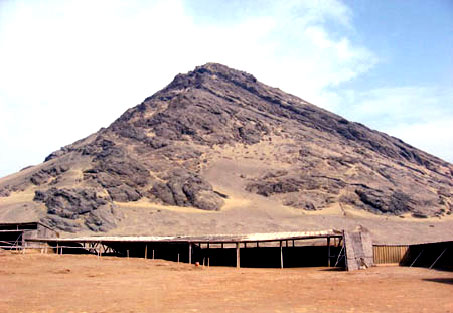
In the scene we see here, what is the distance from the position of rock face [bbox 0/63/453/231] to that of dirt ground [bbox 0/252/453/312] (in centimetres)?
3708

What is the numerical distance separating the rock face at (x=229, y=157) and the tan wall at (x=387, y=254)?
123ft

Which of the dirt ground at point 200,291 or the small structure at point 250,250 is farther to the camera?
the small structure at point 250,250

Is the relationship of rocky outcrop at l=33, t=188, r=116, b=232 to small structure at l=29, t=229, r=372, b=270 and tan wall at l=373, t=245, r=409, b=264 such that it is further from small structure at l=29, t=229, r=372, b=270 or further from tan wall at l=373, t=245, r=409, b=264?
tan wall at l=373, t=245, r=409, b=264

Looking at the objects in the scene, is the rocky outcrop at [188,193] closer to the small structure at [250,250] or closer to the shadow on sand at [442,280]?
the small structure at [250,250]

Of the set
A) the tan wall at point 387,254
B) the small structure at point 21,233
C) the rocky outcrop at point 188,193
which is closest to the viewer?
the tan wall at point 387,254

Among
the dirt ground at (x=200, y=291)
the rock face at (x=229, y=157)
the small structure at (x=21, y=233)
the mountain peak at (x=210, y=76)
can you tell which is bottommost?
the dirt ground at (x=200, y=291)

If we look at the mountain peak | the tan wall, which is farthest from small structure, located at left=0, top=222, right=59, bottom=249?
the mountain peak

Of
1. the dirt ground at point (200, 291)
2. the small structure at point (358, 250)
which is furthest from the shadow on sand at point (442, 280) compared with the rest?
the small structure at point (358, 250)

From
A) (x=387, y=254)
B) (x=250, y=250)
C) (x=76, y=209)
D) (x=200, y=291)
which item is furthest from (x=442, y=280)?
(x=76, y=209)

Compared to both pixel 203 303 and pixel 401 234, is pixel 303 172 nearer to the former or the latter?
pixel 401 234

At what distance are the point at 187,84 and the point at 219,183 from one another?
185ft

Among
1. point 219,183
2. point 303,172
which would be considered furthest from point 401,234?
point 219,183

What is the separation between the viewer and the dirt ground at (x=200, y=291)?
1348 centimetres

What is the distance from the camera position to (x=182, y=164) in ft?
282
